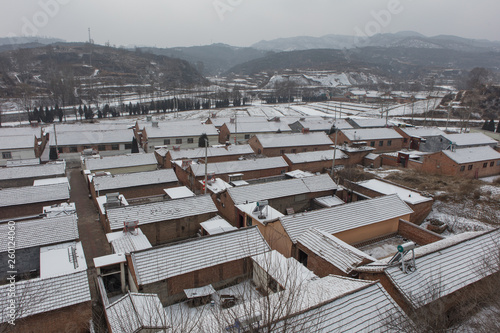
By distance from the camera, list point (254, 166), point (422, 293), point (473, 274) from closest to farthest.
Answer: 1. point (422, 293)
2. point (473, 274)
3. point (254, 166)

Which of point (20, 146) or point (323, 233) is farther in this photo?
point (20, 146)

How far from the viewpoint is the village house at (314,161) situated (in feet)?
98.3

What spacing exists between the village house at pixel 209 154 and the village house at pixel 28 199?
1047cm

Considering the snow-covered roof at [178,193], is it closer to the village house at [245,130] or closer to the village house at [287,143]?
the village house at [287,143]

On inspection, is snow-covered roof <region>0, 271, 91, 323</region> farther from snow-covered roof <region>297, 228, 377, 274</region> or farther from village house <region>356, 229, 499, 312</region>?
village house <region>356, 229, 499, 312</region>

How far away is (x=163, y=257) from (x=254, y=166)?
55.5 feet

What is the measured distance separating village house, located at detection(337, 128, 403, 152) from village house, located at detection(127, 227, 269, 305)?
28159mm

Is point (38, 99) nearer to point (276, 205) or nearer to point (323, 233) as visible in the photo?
point (276, 205)

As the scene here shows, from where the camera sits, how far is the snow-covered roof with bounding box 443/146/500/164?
27.2m

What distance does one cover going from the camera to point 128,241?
14773 millimetres

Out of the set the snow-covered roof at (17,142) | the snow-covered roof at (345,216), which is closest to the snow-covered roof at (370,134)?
the snow-covered roof at (345,216)

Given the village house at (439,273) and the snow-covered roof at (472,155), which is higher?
the village house at (439,273)

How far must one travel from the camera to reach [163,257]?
11.9 m

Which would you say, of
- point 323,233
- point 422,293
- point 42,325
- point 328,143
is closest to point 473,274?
point 422,293
